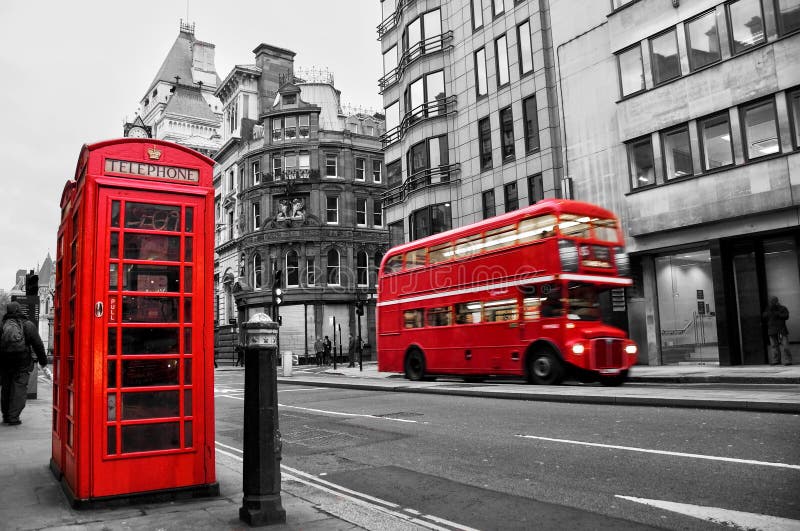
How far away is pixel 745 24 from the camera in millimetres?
18938

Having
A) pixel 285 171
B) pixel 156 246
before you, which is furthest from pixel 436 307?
pixel 285 171

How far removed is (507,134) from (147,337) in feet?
80.1

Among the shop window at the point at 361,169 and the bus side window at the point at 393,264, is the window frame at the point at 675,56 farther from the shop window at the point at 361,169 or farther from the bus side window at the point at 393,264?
the shop window at the point at 361,169

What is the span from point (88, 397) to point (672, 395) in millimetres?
9642

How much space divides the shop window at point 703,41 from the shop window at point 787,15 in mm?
1823

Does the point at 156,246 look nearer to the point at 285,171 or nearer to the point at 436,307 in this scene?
the point at 436,307

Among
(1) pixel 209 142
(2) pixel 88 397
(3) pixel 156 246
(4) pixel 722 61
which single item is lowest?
(2) pixel 88 397

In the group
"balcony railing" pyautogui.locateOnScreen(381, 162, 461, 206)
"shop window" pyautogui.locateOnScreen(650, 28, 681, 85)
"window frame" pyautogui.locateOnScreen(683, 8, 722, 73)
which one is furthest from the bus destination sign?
"balcony railing" pyautogui.locateOnScreen(381, 162, 461, 206)

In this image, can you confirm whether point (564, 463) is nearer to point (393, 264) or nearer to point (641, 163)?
point (393, 264)

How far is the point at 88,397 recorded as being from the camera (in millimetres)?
4816

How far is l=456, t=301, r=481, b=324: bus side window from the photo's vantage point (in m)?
17.9

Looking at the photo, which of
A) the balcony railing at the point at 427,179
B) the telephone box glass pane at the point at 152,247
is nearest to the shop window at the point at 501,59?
the balcony railing at the point at 427,179

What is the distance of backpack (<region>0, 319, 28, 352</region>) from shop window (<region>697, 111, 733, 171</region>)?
18928 mm

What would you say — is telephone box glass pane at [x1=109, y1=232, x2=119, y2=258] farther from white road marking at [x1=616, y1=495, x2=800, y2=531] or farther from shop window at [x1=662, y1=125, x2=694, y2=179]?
shop window at [x1=662, y1=125, x2=694, y2=179]
